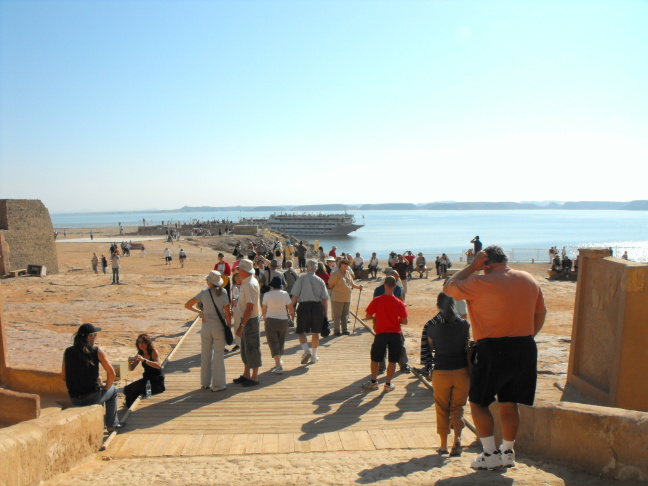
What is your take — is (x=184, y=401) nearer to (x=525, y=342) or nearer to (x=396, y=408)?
(x=396, y=408)

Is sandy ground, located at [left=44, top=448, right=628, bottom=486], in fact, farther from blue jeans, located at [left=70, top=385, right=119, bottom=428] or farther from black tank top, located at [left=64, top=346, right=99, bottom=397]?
black tank top, located at [left=64, top=346, right=99, bottom=397]

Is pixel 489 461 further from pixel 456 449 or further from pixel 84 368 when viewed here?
pixel 84 368

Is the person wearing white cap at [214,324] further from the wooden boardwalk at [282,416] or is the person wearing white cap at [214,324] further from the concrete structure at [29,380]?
the concrete structure at [29,380]

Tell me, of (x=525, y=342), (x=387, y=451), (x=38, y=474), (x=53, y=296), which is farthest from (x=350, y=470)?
(x=53, y=296)

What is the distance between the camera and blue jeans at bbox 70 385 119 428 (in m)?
4.80

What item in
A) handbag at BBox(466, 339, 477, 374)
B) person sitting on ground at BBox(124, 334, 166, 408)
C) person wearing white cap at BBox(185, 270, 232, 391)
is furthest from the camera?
person wearing white cap at BBox(185, 270, 232, 391)

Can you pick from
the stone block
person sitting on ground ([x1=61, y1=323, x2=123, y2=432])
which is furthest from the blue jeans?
the stone block

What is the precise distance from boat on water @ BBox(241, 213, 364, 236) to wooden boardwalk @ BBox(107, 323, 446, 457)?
9141cm

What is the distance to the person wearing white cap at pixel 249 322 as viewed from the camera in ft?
20.3

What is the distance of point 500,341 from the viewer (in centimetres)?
346

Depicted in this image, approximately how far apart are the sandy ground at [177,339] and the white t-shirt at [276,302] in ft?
8.52

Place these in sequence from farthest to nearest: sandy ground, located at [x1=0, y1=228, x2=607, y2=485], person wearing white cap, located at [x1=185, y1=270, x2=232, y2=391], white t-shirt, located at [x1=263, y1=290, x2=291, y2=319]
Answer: white t-shirt, located at [x1=263, y1=290, x2=291, y2=319] < person wearing white cap, located at [x1=185, y1=270, x2=232, y2=391] < sandy ground, located at [x1=0, y1=228, x2=607, y2=485]

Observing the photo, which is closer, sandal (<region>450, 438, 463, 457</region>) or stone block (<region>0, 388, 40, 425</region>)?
sandal (<region>450, 438, 463, 457</region>)

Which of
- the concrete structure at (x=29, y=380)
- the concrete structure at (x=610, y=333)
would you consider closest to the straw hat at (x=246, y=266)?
the concrete structure at (x=29, y=380)
